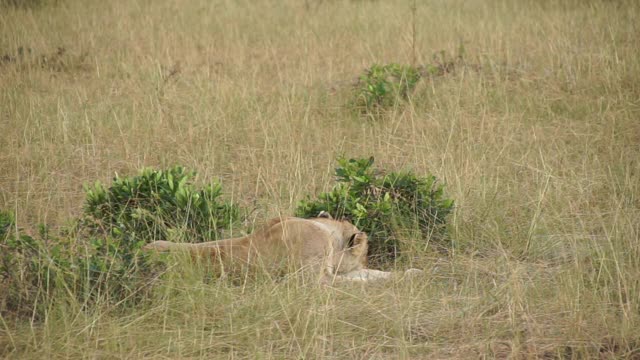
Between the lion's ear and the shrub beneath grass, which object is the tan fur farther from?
the shrub beneath grass

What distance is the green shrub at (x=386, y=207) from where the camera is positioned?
440cm

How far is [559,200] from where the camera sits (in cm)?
482

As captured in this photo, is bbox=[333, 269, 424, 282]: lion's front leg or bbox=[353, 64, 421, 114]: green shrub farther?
bbox=[353, 64, 421, 114]: green shrub

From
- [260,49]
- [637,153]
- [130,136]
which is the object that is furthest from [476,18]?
[130,136]

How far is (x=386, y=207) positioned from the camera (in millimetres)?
4391

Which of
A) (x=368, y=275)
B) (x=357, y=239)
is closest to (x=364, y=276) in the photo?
(x=368, y=275)

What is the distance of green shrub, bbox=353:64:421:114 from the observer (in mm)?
6805

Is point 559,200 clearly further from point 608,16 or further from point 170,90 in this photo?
point 608,16

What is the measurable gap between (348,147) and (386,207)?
71.3 inches

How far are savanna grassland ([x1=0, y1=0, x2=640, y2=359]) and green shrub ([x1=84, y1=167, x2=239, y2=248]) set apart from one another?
1.51 feet

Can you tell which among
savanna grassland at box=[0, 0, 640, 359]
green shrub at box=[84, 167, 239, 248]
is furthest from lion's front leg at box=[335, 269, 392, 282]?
green shrub at box=[84, 167, 239, 248]

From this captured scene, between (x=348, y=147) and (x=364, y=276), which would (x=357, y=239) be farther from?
(x=348, y=147)

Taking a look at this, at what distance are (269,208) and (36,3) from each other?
6.68 m

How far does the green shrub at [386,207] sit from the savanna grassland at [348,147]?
0.42ft
